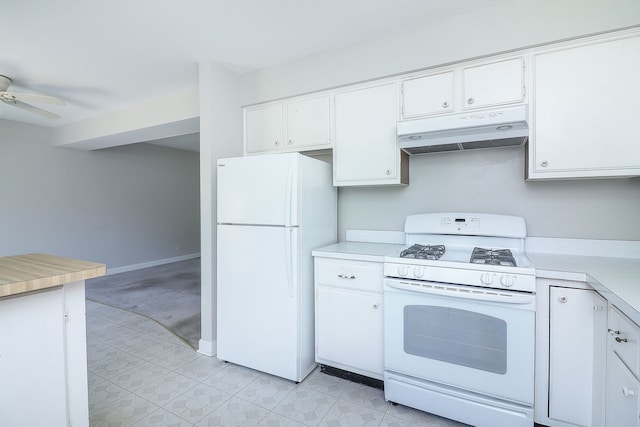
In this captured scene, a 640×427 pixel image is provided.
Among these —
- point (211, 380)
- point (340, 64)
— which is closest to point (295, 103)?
point (340, 64)

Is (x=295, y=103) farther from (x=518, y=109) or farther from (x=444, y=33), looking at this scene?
(x=518, y=109)

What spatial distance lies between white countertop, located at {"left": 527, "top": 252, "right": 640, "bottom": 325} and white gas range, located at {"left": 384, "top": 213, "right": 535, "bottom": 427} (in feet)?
0.34

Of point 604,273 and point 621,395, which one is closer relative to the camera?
point 621,395

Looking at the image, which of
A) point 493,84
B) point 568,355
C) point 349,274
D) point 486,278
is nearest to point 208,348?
point 349,274

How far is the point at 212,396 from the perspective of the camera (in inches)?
77.4

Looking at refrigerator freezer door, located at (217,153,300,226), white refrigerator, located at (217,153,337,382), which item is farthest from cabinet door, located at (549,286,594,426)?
refrigerator freezer door, located at (217,153,300,226)

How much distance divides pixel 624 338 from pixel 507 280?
0.46 metres

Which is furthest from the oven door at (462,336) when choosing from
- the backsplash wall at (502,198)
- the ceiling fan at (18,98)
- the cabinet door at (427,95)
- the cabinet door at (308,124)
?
the ceiling fan at (18,98)

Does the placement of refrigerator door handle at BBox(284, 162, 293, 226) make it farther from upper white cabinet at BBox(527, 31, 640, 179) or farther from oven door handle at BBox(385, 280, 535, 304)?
upper white cabinet at BBox(527, 31, 640, 179)

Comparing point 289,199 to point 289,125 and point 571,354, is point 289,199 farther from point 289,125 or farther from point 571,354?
point 571,354

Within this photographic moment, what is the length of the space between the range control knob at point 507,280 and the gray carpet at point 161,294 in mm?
2528

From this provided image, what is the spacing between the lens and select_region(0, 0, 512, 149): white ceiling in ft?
6.12

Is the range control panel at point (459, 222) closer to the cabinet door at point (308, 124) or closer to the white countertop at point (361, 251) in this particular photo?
the white countertop at point (361, 251)

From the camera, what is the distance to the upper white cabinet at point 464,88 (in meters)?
1.85
